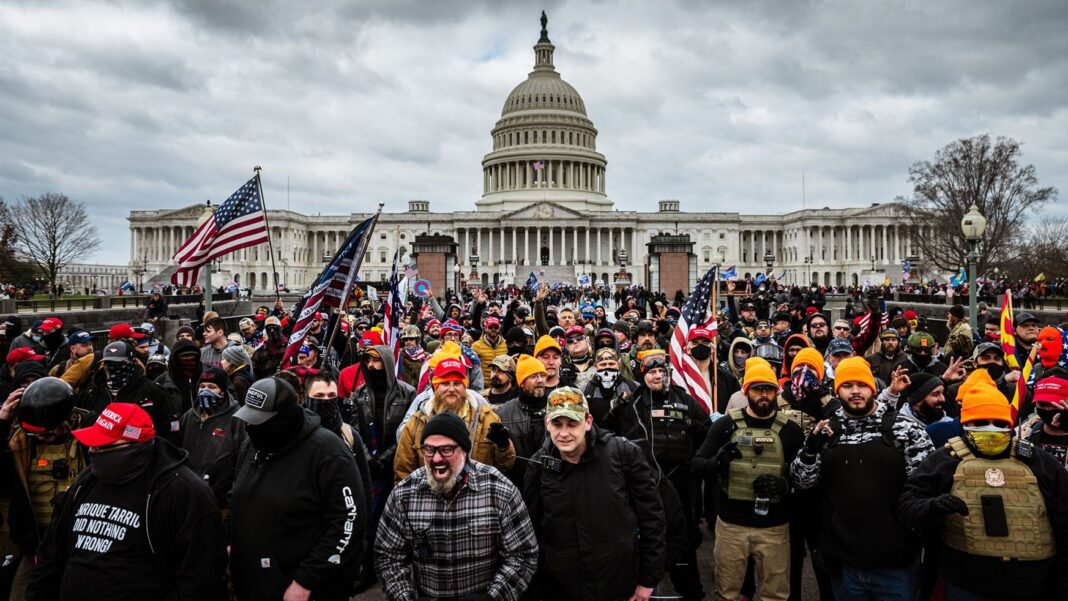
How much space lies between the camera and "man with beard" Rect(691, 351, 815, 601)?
521 centimetres

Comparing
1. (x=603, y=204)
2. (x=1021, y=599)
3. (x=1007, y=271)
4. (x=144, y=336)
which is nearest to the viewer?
(x=1021, y=599)

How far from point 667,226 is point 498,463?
10416 cm

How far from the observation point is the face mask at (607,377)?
647 centimetres

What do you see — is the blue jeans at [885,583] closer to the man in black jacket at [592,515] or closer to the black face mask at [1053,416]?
the black face mask at [1053,416]

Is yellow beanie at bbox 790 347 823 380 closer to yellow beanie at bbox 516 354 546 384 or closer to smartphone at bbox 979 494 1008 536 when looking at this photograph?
smartphone at bbox 979 494 1008 536

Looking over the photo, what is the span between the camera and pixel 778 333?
12.1m

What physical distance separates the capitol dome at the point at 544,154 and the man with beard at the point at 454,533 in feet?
358

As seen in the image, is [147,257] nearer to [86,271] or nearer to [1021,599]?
[86,271]

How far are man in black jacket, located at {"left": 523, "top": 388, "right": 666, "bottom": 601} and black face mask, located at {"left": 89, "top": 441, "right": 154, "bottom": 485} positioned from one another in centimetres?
216

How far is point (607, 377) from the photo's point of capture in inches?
255

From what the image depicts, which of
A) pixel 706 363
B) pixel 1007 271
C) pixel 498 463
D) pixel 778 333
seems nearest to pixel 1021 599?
pixel 498 463

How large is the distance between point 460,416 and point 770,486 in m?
2.17

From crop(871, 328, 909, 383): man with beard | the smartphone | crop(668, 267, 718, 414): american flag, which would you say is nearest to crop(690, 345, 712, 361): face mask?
crop(668, 267, 718, 414): american flag

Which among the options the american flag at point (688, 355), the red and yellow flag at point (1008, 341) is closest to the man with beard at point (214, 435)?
the american flag at point (688, 355)
